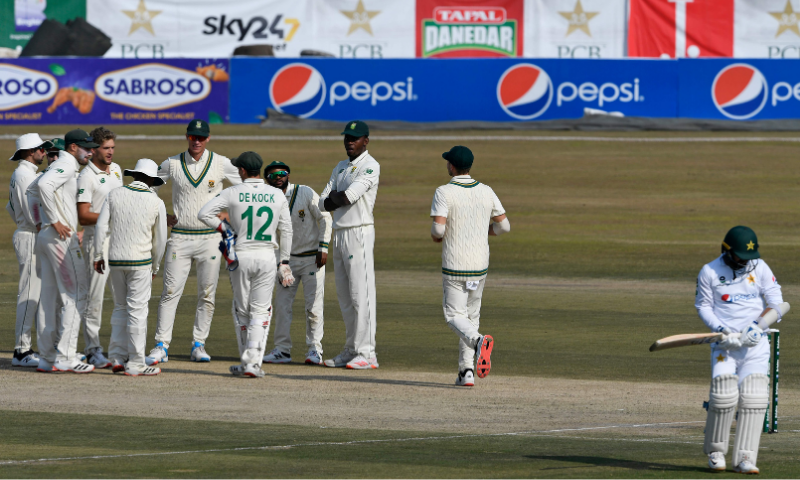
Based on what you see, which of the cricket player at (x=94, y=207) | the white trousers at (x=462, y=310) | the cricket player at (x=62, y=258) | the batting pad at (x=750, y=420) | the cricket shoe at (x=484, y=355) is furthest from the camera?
the cricket player at (x=94, y=207)

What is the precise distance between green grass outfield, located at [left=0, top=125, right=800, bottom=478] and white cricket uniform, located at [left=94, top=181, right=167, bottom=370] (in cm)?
68

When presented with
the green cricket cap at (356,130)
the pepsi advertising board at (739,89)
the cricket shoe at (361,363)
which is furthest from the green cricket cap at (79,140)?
the pepsi advertising board at (739,89)

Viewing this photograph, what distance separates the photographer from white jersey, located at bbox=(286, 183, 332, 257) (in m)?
11.2

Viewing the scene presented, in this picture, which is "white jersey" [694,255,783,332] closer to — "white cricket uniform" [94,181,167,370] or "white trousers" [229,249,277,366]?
"white trousers" [229,249,277,366]

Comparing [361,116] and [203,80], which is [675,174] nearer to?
[361,116]

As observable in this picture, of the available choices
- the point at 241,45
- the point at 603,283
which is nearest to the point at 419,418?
the point at 603,283

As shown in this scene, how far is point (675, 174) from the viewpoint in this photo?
24.8 m

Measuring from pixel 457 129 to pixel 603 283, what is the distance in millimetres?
12782

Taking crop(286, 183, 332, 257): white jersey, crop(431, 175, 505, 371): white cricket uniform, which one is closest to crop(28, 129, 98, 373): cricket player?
Answer: crop(286, 183, 332, 257): white jersey

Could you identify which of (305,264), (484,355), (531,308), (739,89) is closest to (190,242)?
(305,264)

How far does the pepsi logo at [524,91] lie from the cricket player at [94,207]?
19.1 meters

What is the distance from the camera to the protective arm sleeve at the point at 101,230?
10.1 m

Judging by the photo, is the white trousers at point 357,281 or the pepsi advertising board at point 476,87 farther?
the pepsi advertising board at point 476,87

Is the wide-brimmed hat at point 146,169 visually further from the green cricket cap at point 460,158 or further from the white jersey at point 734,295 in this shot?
the white jersey at point 734,295
